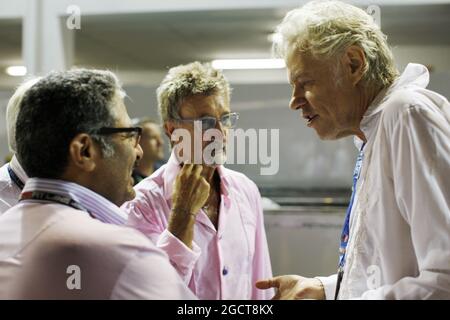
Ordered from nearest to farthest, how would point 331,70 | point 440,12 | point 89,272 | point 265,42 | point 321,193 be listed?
point 89,272
point 331,70
point 440,12
point 321,193
point 265,42

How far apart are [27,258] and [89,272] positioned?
130 mm

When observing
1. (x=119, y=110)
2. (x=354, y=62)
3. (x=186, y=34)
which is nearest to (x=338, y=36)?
(x=354, y=62)

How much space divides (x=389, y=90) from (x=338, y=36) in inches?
6.5

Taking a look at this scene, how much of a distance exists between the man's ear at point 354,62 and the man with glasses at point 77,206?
1.64 ft

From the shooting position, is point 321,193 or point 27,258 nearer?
point 27,258

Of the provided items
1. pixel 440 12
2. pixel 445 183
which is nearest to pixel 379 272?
pixel 445 183

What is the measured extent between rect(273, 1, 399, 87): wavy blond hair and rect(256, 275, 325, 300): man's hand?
50cm

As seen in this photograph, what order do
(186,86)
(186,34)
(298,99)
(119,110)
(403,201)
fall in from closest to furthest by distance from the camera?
(403,201), (119,110), (298,99), (186,86), (186,34)

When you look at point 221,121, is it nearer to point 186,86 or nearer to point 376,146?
point 186,86

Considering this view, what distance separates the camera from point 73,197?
1.13 meters

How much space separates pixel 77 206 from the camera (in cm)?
112

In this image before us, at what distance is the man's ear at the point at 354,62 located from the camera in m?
1.24

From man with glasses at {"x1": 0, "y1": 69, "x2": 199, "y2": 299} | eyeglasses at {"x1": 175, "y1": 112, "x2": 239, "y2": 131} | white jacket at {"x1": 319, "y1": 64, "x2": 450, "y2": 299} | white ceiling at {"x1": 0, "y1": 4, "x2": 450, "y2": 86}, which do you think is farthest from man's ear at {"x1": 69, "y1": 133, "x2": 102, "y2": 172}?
white ceiling at {"x1": 0, "y1": 4, "x2": 450, "y2": 86}
